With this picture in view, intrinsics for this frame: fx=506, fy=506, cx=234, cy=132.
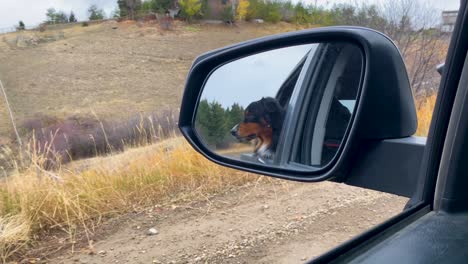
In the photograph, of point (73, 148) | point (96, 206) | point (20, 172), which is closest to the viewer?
point (96, 206)

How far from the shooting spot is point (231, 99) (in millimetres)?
2082

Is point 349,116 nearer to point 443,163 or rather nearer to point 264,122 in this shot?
point 443,163

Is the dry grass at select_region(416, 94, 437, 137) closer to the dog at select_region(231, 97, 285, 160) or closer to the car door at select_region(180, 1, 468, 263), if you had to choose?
the car door at select_region(180, 1, 468, 263)

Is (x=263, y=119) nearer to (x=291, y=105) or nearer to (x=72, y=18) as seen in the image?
(x=291, y=105)

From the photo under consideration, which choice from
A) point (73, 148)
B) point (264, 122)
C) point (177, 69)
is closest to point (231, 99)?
point (264, 122)

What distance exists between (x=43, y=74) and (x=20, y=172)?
2568 cm

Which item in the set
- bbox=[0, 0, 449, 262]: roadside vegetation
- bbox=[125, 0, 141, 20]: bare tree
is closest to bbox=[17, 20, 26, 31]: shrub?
bbox=[125, 0, 141, 20]: bare tree

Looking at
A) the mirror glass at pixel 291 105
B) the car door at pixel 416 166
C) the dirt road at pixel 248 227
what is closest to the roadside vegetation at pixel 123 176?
the dirt road at pixel 248 227

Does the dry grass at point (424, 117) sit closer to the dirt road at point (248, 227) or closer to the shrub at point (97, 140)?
the dirt road at point (248, 227)

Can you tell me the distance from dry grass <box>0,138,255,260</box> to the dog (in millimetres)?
2561

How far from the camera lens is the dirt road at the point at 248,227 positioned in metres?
3.27

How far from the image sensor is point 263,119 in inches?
66.0

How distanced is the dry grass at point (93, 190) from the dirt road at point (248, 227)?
29 cm

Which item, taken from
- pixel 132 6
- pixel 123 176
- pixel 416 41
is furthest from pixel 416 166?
pixel 132 6
